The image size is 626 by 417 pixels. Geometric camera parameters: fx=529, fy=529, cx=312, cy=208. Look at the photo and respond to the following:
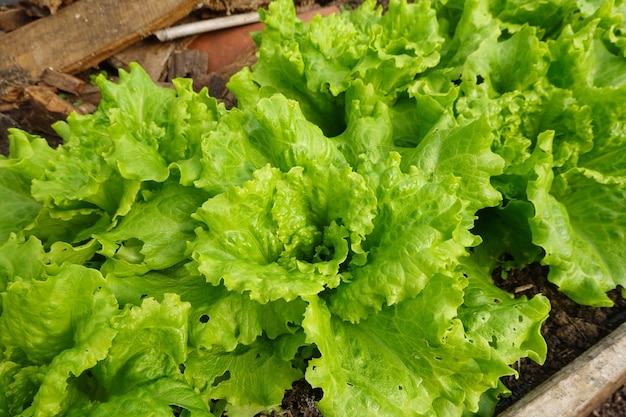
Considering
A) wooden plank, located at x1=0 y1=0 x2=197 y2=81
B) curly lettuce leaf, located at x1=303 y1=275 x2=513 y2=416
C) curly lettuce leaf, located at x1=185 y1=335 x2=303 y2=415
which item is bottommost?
curly lettuce leaf, located at x1=185 y1=335 x2=303 y2=415

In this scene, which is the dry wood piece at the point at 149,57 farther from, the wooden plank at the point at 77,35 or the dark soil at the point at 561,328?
the dark soil at the point at 561,328

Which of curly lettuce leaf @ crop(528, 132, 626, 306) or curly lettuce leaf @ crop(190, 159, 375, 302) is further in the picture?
curly lettuce leaf @ crop(528, 132, 626, 306)

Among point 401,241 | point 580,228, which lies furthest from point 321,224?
point 580,228

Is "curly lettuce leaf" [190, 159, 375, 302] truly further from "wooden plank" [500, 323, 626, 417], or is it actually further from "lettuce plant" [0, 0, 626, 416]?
"wooden plank" [500, 323, 626, 417]

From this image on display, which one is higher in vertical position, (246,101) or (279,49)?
(279,49)

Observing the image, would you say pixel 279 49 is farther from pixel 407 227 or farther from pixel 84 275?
pixel 84 275

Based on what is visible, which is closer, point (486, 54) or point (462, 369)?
point (462, 369)

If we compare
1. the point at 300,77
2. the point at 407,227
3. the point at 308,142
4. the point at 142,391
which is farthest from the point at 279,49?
the point at 142,391

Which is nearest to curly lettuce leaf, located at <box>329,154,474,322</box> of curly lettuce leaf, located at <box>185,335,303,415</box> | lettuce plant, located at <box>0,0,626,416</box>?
lettuce plant, located at <box>0,0,626,416</box>
